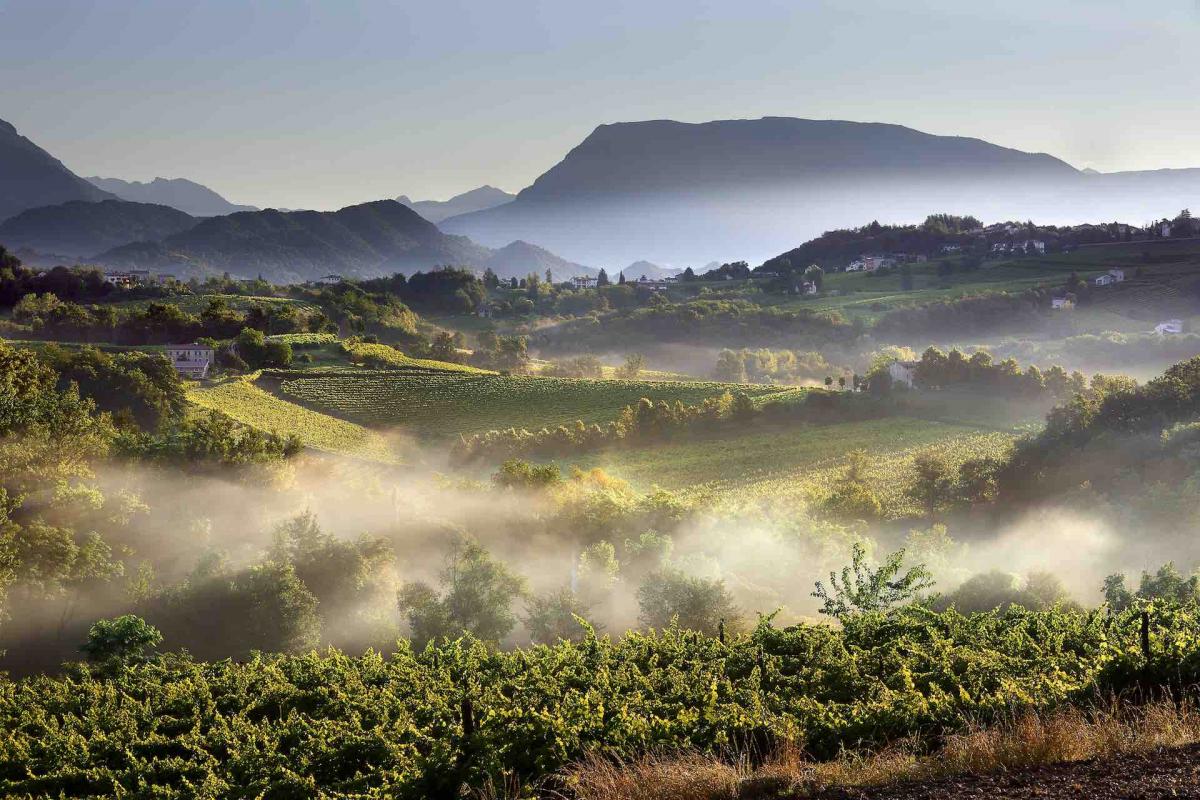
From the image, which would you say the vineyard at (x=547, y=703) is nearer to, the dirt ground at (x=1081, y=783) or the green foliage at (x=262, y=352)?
the dirt ground at (x=1081, y=783)

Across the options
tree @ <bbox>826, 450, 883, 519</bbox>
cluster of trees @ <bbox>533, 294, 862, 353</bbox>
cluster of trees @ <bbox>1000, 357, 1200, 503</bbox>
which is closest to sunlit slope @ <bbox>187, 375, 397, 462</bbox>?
tree @ <bbox>826, 450, 883, 519</bbox>

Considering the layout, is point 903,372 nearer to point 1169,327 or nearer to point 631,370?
point 631,370

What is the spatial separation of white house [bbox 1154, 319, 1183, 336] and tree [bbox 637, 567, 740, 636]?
6795 centimetres

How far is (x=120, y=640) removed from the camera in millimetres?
17250

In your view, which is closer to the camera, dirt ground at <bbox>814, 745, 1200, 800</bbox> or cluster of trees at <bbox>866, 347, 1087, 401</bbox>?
dirt ground at <bbox>814, 745, 1200, 800</bbox>

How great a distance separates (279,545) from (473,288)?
4908 inches

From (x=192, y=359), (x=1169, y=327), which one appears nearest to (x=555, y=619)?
(x=192, y=359)

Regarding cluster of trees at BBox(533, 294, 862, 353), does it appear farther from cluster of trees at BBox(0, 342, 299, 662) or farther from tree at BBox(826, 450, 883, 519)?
cluster of trees at BBox(0, 342, 299, 662)

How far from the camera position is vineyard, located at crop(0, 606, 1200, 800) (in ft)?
29.1

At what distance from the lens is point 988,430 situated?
49.3 meters

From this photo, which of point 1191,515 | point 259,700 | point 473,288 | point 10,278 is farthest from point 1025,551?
point 473,288

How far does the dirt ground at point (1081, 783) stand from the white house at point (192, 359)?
56659 mm

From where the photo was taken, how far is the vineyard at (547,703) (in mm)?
8867

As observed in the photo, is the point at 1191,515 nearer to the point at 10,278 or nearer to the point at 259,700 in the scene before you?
the point at 259,700
